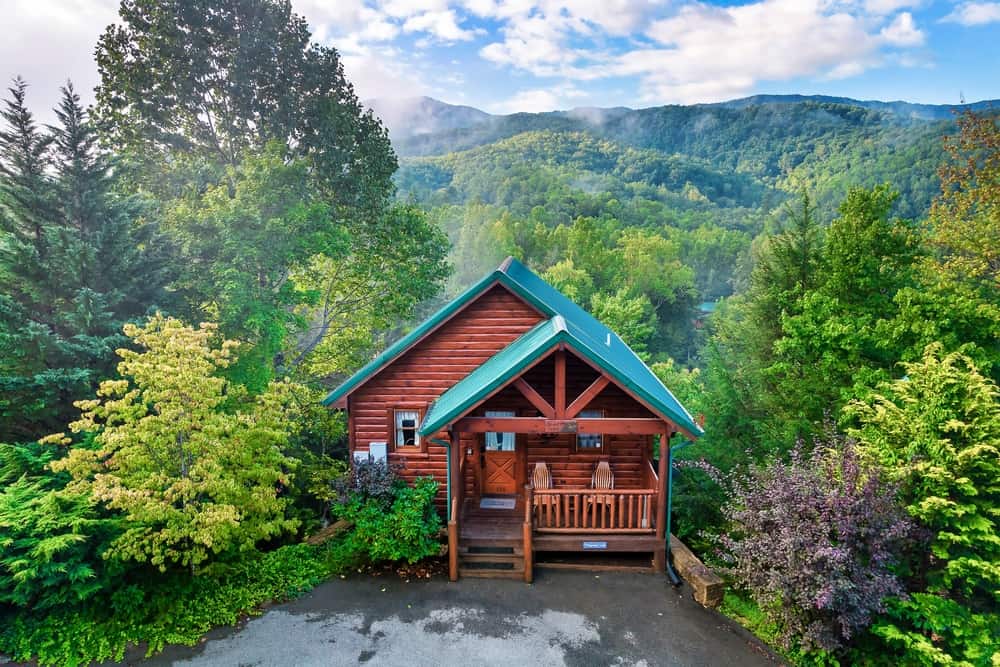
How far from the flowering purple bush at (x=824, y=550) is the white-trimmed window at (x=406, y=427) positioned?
24.4ft

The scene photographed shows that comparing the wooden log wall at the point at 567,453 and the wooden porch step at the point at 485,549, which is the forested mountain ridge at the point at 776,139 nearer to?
the wooden log wall at the point at 567,453

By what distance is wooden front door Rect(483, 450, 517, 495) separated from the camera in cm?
1329

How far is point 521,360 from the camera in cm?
967

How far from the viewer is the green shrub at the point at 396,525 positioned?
10461mm

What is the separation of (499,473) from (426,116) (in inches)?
6905

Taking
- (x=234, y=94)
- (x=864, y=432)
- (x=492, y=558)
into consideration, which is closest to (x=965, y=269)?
(x=864, y=432)

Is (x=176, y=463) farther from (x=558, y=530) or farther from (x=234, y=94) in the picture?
(x=234, y=94)

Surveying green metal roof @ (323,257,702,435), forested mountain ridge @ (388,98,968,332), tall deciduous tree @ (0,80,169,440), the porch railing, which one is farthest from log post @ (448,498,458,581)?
forested mountain ridge @ (388,98,968,332)

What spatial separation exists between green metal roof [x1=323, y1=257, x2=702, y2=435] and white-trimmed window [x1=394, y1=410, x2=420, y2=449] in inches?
40.5

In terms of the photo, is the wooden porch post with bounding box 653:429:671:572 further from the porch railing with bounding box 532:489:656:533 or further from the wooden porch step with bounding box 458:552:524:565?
the wooden porch step with bounding box 458:552:524:565

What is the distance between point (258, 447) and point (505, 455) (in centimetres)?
559

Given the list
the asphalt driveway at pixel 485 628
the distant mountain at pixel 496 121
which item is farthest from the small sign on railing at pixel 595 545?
the distant mountain at pixel 496 121

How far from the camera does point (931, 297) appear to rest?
37.4 ft

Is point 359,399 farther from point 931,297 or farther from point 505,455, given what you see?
point 931,297
